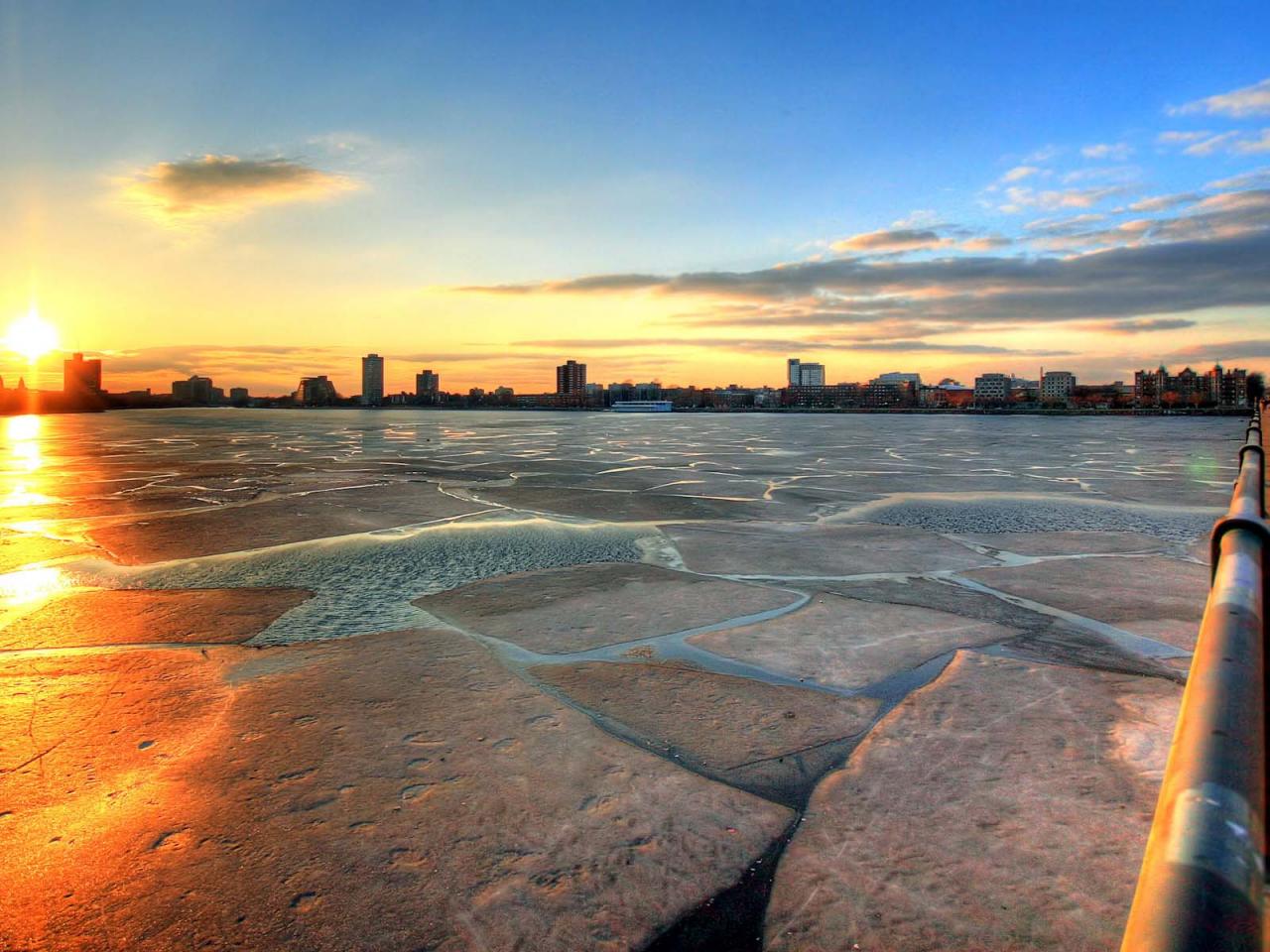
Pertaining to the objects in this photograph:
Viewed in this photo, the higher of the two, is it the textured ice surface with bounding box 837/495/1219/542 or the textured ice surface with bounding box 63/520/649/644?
the textured ice surface with bounding box 837/495/1219/542

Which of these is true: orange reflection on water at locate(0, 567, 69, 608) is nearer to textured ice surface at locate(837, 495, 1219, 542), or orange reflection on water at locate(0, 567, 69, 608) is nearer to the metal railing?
the metal railing

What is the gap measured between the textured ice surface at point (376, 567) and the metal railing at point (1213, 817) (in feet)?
13.0

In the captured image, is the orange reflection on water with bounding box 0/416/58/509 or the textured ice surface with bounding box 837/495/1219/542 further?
the orange reflection on water with bounding box 0/416/58/509

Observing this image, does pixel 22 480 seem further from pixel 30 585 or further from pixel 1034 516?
pixel 1034 516

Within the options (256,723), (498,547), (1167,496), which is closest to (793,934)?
(256,723)

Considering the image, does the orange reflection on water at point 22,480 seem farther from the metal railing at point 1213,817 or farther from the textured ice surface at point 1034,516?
the metal railing at point 1213,817

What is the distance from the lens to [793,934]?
72.4 inches

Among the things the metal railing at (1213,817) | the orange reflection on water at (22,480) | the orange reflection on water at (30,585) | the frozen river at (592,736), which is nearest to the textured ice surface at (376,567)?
the frozen river at (592,736)

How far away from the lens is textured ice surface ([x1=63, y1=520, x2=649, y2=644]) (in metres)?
4.41

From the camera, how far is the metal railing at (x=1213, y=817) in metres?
0.54

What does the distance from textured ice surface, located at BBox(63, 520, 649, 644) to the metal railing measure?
3974 mm

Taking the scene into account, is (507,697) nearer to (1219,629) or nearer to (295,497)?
(1219,629)

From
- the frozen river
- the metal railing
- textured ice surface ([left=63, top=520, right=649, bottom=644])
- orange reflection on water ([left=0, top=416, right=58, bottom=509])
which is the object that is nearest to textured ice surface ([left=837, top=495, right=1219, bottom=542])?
the frozen river

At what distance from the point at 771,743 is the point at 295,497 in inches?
335
